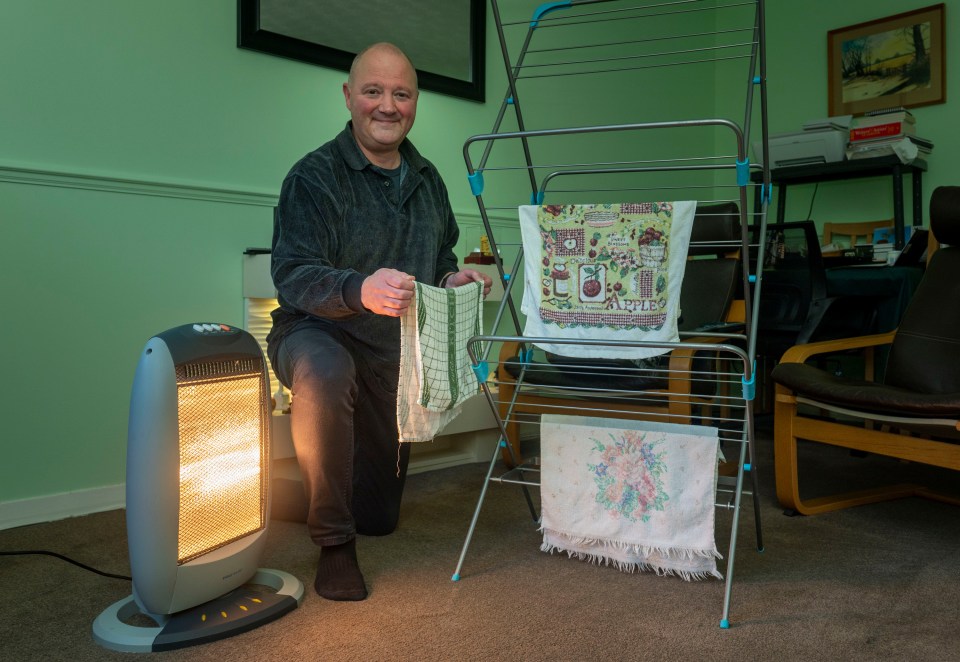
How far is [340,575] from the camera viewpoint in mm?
1670

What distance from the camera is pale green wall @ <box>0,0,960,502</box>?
7.19ft

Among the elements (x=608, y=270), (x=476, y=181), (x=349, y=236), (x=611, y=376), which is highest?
(x=476, y=181)

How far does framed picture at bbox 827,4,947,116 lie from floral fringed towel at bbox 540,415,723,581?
2.93 m

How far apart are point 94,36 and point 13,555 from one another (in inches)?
56.4

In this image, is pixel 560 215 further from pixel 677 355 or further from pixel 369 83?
pixel 677 355

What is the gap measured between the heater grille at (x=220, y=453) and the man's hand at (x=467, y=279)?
55cm

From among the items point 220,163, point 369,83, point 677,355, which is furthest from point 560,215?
point 220,163

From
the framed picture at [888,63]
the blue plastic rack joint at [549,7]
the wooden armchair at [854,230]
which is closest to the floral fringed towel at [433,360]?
the blue plastic rack joint at [549,7]

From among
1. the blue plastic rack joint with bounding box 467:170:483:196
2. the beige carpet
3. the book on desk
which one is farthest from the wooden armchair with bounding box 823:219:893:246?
the blue plastic rack joint with bounding box 467:170:483:196

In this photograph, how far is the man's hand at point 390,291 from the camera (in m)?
1.53

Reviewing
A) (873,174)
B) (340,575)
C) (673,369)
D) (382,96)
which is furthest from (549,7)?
(873,174)

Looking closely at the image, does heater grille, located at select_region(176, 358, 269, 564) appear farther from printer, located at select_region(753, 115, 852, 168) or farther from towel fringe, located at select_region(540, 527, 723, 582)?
printer, located at select_region(753, 115, 852, 168)

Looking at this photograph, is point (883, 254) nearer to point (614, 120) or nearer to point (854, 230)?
point (854, 230)

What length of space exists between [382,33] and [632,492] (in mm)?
2007
